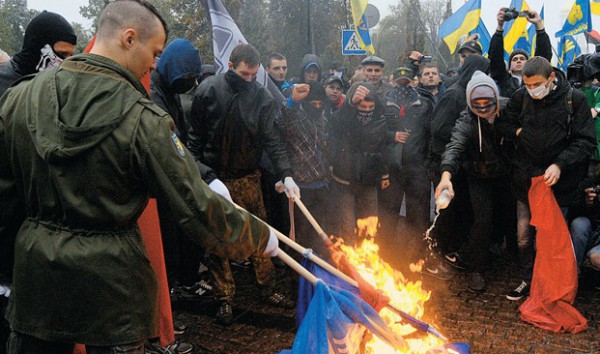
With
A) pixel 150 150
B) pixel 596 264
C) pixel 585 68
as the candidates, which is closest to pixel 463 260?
pixel 596 264

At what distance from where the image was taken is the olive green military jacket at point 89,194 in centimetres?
204

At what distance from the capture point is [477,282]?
5203 mm

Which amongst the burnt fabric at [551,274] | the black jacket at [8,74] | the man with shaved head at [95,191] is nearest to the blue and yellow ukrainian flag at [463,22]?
the burnt fabric at [551,274]

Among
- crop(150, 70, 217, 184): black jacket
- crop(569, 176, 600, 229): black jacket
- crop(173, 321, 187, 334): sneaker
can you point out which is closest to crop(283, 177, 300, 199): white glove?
crop(150, 70, 217, 184): black jacket

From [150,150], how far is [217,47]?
176 inches

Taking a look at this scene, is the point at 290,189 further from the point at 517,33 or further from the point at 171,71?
the point at 517,33

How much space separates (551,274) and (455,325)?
1008mm

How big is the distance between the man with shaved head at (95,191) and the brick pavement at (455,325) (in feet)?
6.63

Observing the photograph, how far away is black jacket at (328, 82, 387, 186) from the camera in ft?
19.2

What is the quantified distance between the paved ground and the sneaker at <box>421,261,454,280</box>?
0.23 metres

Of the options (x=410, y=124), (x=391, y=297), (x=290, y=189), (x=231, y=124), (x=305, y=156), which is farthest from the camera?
(x=410, y=124)

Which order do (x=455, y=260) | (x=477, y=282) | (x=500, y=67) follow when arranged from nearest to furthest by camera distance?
(x=477, y=282), (x=455, y=260), (x=500, y=67)

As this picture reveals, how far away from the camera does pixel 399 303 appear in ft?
12.9

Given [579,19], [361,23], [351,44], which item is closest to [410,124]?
[351,44]
